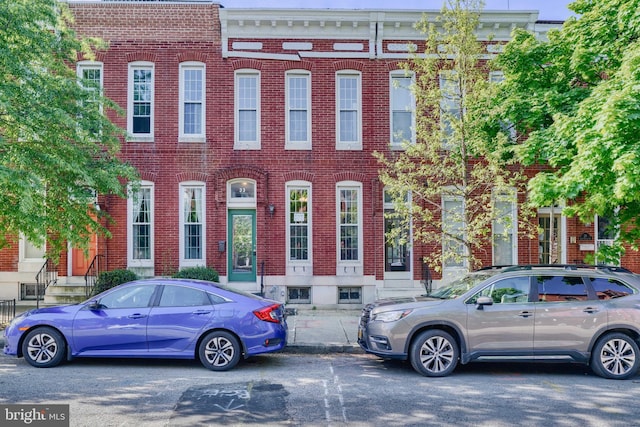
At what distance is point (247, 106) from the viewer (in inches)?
619

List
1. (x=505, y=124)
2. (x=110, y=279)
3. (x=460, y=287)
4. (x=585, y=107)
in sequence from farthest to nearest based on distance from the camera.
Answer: (x=110, y=279) → (x=505, y=124) → (x=460, y=287) → (x=585, y=107)

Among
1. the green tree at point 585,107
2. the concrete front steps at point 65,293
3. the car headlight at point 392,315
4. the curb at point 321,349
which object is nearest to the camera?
the green tree at point 585,107

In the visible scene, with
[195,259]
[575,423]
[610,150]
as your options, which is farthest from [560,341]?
[195,259]

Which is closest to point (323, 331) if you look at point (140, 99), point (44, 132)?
point (44, 132)

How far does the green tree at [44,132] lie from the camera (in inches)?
385

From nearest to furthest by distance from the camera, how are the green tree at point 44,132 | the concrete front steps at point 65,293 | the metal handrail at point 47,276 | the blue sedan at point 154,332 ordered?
the blue sedan at point 154,332 → the green tree at point 44,132 → the concrete front steps at point 65,293 → the metal handrail at point 47,276

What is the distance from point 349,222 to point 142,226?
623cm

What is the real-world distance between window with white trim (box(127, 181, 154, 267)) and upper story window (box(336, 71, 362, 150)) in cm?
601

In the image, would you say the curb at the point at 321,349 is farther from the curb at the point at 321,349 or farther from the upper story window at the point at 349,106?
the upper story window at the point at 349,106

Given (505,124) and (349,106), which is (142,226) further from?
(505,124)

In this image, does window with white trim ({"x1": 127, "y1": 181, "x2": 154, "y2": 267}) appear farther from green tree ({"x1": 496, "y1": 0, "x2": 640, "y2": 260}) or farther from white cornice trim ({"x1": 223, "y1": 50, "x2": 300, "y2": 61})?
green tree ({"x1": 496, "y1": 0, "x2": 640, "y2": 260})

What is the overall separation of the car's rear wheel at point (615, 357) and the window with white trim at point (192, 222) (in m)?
10.7

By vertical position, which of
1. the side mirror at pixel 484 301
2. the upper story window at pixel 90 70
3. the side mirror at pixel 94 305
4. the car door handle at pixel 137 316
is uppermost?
the upper story window at pixel 90 70

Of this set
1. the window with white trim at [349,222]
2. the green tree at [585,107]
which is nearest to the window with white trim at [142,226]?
the window with white trim at [349,222]
